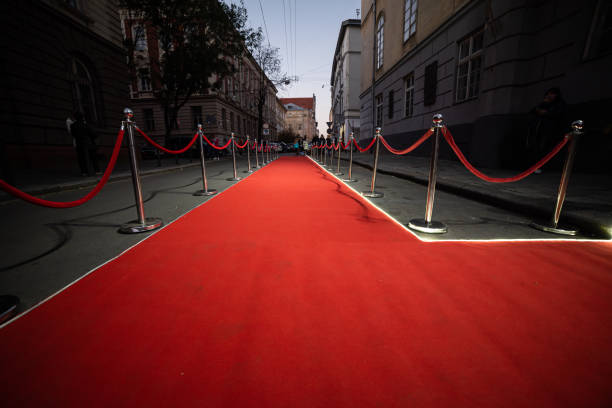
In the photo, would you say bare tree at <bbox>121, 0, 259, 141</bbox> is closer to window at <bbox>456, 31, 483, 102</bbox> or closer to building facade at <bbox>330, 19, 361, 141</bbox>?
window at <bbox>456, 31, 483, 102</bbox>

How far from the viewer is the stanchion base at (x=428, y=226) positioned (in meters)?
2.89

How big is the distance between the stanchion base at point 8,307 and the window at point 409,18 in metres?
15.3

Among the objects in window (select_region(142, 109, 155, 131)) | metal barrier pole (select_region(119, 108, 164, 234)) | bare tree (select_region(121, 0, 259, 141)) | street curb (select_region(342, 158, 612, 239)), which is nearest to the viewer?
street curb (select_region(342, 158, 612, 239))

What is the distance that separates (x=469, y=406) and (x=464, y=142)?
31.0ft

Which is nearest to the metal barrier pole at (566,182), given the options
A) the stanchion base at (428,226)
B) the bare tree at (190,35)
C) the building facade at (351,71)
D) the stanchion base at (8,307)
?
the stanchion base at (428,226)

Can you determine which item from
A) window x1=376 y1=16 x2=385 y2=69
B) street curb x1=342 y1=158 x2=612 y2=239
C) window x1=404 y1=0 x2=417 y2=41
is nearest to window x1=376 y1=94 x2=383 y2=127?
window x1=376 y1=16 x2=385 y2=69

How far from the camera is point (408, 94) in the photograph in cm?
1345

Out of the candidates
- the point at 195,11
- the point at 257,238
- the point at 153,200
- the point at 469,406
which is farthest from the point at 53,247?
the point at 195,11

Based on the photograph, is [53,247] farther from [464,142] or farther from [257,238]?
[464,142]

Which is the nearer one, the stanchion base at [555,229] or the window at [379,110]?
the stanchion base at [555,229]

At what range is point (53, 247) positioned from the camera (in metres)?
2.56

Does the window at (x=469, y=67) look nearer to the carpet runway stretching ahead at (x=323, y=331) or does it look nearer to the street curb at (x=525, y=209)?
the street curb at (x=525, y=209)

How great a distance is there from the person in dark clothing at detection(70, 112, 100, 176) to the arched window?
15.3 feet

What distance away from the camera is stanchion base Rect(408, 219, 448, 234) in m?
2.89
